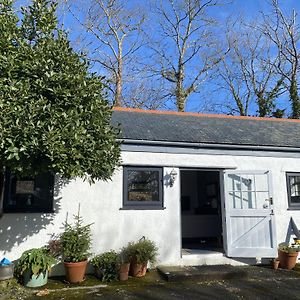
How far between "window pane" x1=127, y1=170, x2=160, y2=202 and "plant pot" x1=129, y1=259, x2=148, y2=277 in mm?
1492

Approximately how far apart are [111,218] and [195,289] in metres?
2.47

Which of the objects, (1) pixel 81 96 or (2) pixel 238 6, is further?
(2) pixel 238 6

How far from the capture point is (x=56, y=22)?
6.13 m

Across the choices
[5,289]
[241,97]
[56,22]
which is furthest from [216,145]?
[241,97]

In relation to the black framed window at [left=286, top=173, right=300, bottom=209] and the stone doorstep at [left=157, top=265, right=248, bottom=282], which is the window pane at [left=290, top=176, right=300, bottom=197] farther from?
the stone doorstep at [left=157, top=265, right=248, bottom=282]

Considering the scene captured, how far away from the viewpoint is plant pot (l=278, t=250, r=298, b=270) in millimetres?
7988

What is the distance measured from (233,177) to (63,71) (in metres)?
5.01

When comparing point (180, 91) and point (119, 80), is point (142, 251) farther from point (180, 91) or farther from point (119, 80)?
point (180, 91)

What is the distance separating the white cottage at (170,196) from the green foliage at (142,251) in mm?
449

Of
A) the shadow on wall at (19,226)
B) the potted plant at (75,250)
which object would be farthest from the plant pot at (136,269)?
the shadow on wall at (19,226)

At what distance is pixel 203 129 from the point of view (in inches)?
376

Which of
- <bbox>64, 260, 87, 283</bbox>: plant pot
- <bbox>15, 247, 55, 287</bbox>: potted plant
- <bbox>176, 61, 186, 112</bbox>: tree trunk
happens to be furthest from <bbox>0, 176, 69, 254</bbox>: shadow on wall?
<bbox>176, 61, 186, 112</bbox>: tree trunk

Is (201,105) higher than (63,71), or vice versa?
(201,105)

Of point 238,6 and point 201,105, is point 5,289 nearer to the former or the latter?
point 201,105
